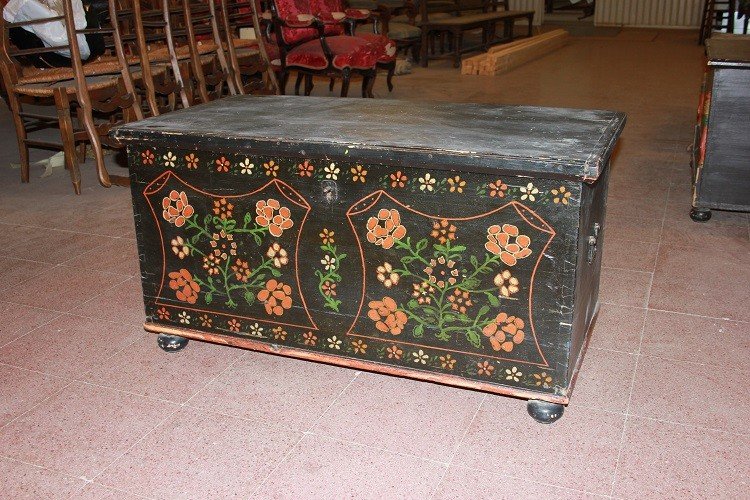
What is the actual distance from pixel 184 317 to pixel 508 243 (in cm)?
94

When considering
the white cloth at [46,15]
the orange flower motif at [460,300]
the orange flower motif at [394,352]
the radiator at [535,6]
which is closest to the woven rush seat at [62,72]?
the white cloth at [46,15]

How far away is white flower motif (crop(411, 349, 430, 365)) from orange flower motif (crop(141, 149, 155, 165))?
0.84 metres

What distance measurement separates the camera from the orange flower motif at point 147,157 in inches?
80.3

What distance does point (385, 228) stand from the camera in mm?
1848

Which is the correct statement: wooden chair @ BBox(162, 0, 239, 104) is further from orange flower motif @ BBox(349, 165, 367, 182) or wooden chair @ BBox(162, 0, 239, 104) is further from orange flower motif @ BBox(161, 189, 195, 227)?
orange flower motif @ BBox(349, 165, 367, 182)

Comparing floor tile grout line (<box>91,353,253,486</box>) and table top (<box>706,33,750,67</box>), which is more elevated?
table top (<box>706,33,750,67</box>)

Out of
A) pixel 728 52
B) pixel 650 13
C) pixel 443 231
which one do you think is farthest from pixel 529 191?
pixel 650 13

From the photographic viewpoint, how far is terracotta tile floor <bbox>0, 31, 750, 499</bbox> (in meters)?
1.67

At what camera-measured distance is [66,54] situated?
Answer: 409cm

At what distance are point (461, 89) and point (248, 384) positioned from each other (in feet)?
16.8

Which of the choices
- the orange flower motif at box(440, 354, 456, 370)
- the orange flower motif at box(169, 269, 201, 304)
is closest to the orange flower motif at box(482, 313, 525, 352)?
the orange flower motif at box(440, 354, 456, 370)

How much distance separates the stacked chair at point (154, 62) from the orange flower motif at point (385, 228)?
2.31 meters

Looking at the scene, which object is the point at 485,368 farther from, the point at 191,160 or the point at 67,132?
the point at 67,132

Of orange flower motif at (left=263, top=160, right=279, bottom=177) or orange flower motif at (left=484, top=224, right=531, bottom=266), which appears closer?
orange flower motif at (left=484, top=224, right=531, bottom=266)
